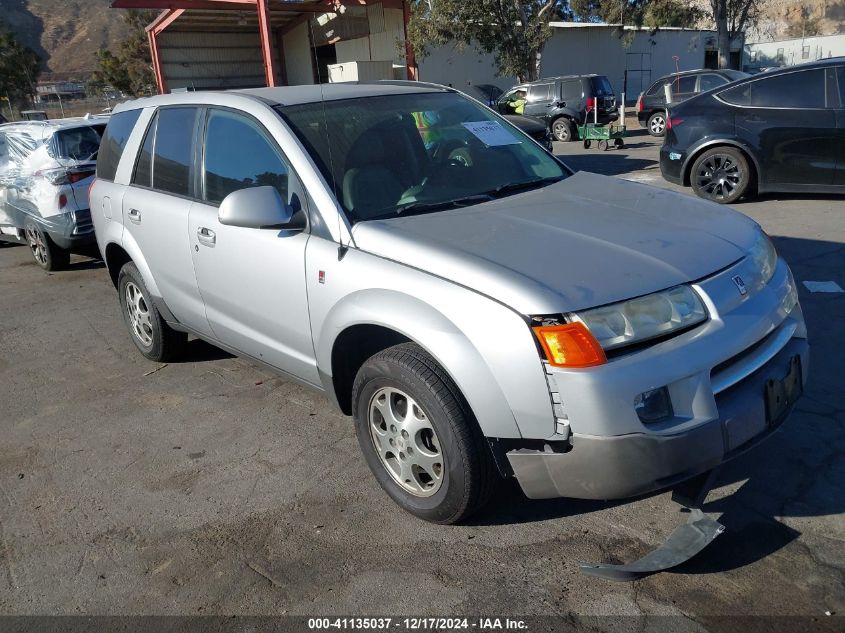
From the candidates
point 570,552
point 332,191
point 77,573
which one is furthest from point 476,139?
point 77,573

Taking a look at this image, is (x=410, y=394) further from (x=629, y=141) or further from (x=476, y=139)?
(x=629, y=141)

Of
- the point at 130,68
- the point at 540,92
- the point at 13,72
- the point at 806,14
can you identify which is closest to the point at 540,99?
the point at 540,92

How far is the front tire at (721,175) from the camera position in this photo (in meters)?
8.59

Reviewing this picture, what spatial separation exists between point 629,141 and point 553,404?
17.0 metres

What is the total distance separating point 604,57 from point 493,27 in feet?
45.3

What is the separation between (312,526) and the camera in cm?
329

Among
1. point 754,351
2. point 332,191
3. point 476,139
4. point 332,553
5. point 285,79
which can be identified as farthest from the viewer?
point 285,79

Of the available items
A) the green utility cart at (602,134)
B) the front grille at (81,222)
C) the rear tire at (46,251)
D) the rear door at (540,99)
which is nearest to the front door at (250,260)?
the front grille at (81,222)

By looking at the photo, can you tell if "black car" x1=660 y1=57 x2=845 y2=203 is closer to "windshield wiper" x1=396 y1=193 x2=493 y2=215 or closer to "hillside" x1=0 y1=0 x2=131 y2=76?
"windshield wiper" x1=396 y1=193 x2=493 y2=215

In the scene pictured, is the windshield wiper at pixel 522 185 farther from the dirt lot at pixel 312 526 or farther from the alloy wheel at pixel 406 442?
the dirt lot at pixel 312 526

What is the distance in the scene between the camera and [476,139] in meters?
4.09

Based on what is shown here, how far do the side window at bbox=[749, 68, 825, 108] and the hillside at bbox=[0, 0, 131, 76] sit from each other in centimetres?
8551

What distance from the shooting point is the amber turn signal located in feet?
8.25

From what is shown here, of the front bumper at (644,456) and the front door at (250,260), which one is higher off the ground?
the front door at (250,260)
